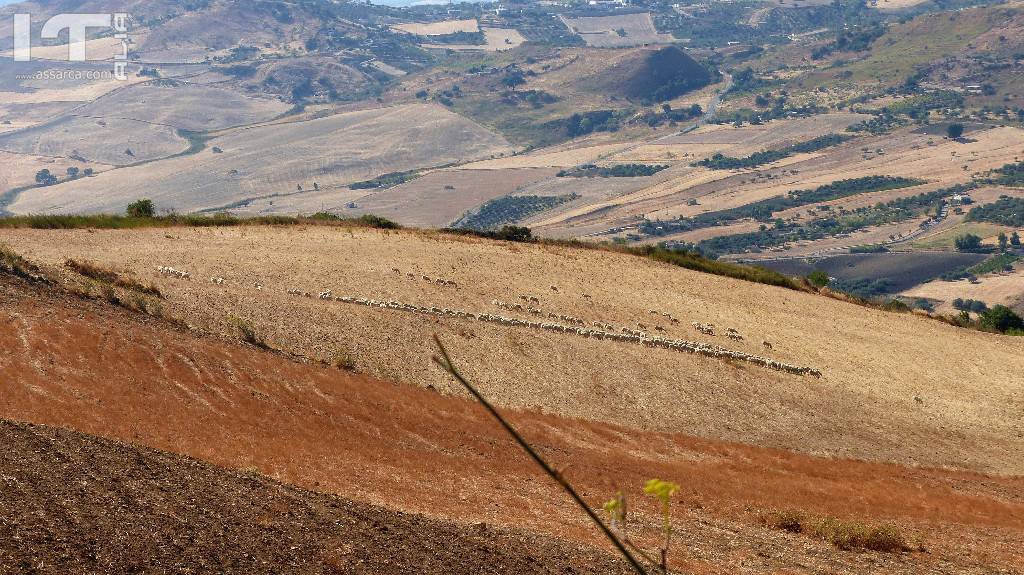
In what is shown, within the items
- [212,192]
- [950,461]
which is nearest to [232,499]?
[950,461]

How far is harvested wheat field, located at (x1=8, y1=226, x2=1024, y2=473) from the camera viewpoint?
104ft

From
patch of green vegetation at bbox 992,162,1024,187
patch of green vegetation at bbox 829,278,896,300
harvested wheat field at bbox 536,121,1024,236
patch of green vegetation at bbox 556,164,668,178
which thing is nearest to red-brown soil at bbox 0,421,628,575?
patch of green vegetation at bbox 829,278,896,300

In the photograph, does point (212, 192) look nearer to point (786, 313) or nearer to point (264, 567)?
point (786, 313)

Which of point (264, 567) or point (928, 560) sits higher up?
point (264, 567)

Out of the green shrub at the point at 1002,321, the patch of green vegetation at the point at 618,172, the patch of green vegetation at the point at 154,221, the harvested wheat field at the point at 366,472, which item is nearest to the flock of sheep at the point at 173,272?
the harvested wheat field at the point at 366,472

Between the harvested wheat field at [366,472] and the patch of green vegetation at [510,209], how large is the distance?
126945 millimetres

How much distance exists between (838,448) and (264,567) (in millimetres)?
22683

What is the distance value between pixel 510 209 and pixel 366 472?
15123cm

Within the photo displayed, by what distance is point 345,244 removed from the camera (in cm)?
4869

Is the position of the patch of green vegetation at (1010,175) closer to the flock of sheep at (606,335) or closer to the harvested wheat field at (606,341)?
the harvested wheat field at (606,341)

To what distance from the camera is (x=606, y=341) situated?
1511 inches

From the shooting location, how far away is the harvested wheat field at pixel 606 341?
104 ft

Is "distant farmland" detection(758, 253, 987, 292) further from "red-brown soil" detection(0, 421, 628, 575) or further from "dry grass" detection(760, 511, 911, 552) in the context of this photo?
"red-brown soil" detection(0, 421, 628, 575)

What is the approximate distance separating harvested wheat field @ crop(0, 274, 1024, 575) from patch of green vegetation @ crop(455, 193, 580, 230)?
127 m
